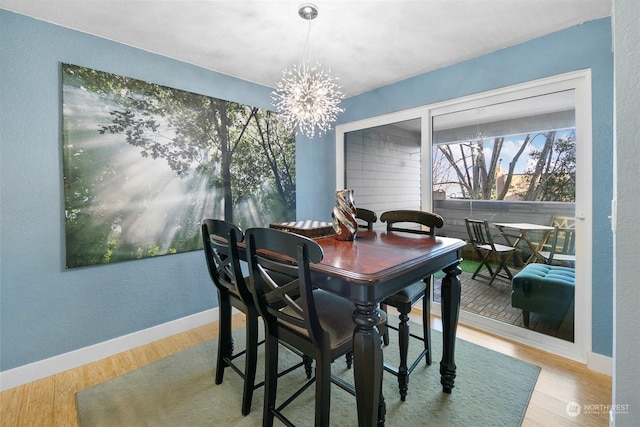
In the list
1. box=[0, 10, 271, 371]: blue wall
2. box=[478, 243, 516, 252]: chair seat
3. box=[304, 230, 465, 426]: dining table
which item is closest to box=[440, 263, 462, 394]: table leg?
box=[304, 230, 465, 426]: dining table

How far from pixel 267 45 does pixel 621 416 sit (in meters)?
2.91

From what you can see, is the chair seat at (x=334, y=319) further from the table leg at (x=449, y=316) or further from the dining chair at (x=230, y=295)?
the table leg at (x=449, y=316)

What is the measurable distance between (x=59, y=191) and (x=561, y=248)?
3.81 meters

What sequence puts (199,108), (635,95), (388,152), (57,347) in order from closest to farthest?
(635,95)
(57,347)
(199,108)
(388,152)

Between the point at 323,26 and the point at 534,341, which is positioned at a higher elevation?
the point at 323,26

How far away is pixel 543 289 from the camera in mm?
2344

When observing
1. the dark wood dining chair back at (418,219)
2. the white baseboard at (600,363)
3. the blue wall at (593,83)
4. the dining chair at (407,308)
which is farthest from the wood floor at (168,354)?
the dark wood dining chair back at (418,219)

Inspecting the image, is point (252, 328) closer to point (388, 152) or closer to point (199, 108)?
point (199, 108)

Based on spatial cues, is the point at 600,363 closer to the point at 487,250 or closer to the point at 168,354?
the point at 487,250

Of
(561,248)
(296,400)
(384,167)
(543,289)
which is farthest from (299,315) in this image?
(384,167)

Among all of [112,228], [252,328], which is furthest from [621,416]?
[112,228]

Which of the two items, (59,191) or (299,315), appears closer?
(299,315)

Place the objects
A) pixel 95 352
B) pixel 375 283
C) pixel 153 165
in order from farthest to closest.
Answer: pixel 153 165, pixel 95 352, pixel 375 283

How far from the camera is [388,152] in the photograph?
139 inches
